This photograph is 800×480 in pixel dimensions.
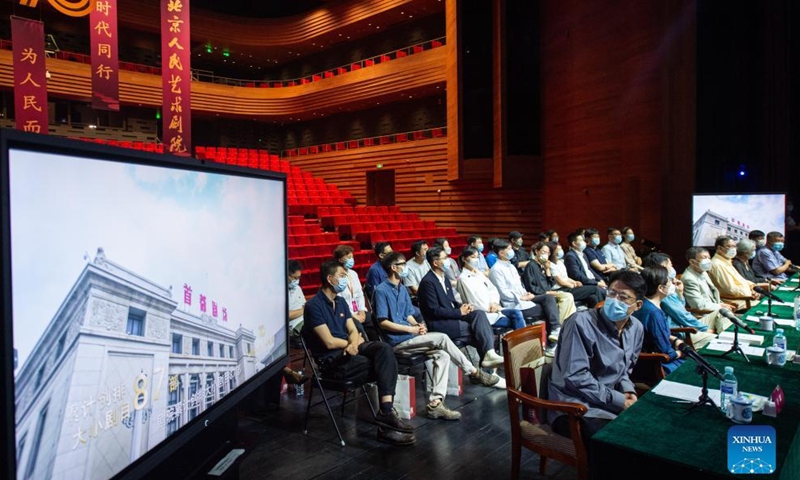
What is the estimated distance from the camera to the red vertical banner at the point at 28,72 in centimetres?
701

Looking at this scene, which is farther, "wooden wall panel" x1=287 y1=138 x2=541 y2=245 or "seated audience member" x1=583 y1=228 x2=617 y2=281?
"wooden wall panel" x1=287 y1=138 x2=541 y2=245

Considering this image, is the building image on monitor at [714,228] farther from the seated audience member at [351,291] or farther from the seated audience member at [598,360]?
the seated audience member at [598,360]

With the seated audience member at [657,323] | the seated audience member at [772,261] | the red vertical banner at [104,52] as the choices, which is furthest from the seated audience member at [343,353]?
the red vertical banner at [104,52]

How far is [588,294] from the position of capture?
6.43 meters

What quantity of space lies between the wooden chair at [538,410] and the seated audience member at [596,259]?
193 inches

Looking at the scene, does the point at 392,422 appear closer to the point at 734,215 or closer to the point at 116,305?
the point at 116,305

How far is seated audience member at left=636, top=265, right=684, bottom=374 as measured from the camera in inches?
122

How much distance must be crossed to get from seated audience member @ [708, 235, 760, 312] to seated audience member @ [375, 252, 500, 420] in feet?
9.56

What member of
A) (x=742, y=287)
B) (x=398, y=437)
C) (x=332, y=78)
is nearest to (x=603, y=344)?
(x=398, y=437)

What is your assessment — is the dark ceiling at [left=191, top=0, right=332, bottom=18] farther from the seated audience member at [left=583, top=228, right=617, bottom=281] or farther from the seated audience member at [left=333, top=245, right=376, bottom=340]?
the seated audience member at [left=333, top=245, right=376, bottom=340]

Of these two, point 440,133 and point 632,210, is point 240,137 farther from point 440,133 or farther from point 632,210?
point 632,210

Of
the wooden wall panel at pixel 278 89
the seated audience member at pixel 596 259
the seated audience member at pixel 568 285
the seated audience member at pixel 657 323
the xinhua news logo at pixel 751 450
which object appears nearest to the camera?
the xinhua news logo at pixel 751 450

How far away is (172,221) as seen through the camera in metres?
1.26

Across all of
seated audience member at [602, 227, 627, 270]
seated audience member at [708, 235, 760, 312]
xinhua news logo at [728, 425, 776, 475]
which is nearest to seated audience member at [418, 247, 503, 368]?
seated audience member at [708, 235, 760, 312]
